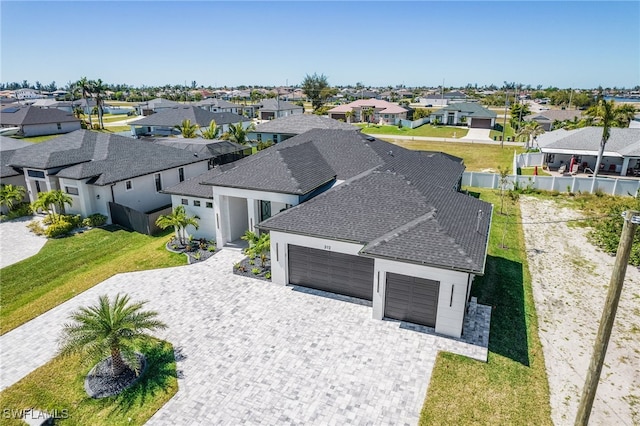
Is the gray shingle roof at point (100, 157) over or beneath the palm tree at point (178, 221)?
over

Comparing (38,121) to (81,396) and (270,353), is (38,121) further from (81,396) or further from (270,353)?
(270,353)

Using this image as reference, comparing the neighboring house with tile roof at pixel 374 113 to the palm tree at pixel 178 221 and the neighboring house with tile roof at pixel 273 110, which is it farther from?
the palm tree at pixel 178 221

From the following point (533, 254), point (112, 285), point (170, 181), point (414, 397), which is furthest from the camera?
point (170, 181)

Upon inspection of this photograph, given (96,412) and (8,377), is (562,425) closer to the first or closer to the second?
(96,412)

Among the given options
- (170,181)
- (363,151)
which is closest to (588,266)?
(363,151)

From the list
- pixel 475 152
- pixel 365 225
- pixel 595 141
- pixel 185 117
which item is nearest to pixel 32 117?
pixel 185 117

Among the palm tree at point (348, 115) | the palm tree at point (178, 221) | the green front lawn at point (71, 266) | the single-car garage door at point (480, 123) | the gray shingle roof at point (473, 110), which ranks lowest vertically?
the green front lawn at point (71, 266)

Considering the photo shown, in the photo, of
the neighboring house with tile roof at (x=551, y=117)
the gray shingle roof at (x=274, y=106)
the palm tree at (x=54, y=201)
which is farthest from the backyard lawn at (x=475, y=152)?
the gray shingle roof at (x=274, y=106)

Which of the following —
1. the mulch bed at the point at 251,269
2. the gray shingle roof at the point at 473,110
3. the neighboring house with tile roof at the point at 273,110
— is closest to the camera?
the mulch bed at the point at 251,269
